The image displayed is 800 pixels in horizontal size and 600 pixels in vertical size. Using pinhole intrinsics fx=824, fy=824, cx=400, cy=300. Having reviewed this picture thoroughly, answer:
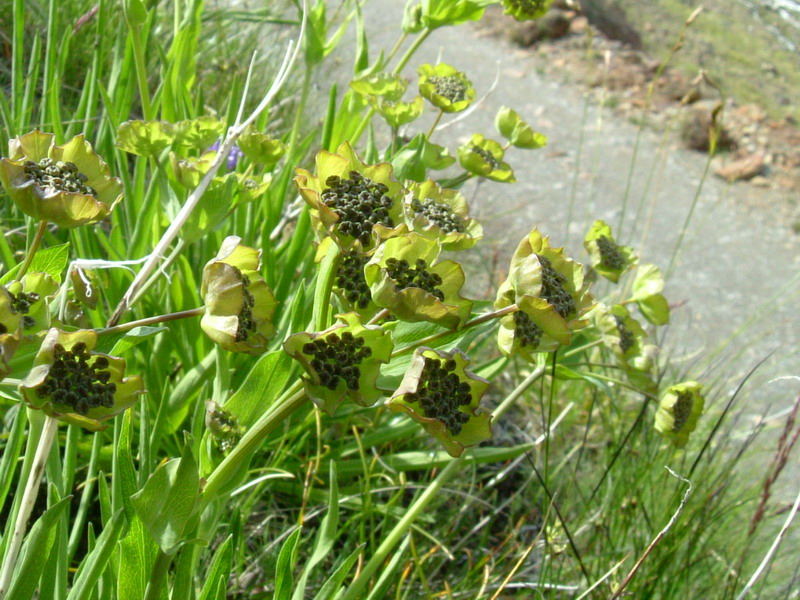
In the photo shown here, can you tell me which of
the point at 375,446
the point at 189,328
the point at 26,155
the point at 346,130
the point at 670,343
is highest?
the point at 26,155

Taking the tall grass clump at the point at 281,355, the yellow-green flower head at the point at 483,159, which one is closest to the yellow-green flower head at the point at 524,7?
the tall grass clump at the point at 281,355

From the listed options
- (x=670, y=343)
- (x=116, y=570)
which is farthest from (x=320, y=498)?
(x=670, y=343)

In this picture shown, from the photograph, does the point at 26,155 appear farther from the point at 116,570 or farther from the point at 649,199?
the point at 649,199

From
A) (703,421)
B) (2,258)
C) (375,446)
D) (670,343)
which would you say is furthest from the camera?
(670,343)

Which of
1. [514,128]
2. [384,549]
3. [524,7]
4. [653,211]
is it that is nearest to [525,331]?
[384,549]

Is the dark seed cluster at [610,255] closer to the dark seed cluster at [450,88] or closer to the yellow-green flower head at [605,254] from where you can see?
the yellow-green flower head at [605,254]

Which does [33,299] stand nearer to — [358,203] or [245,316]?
[245,316]
